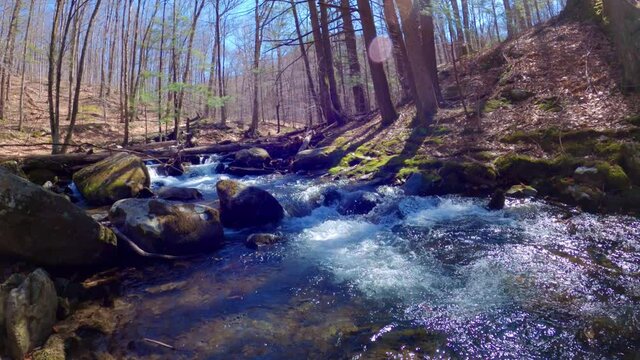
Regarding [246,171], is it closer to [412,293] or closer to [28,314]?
[412,293]

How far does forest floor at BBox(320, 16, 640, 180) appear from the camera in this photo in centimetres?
802

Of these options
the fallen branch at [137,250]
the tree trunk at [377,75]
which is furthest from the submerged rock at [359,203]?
the tree trunk at [377,75]

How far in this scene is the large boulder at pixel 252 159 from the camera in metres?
13.4

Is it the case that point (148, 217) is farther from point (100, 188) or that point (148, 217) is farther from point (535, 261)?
point (535, 261)

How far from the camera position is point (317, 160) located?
1226 centimetres

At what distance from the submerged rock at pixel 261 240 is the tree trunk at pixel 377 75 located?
308 inches

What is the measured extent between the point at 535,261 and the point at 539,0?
1762cm

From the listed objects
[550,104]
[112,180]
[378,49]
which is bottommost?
[112,180]

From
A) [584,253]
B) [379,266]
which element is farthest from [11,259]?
[584,253]

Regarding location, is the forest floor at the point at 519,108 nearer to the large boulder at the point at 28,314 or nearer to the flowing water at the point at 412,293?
the flowing water at the point at 412,293

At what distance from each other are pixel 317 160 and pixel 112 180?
19.4ft

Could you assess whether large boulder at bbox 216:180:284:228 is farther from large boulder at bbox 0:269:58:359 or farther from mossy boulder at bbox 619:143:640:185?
mossy boulder at bbox 619:143:640:185

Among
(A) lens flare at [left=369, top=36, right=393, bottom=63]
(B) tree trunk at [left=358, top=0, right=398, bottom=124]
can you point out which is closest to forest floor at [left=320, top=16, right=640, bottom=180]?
(B) tree trunk at [left=358, top=0, right=398, bottom=124]

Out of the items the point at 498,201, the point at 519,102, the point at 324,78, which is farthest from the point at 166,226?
the point at 324,78
